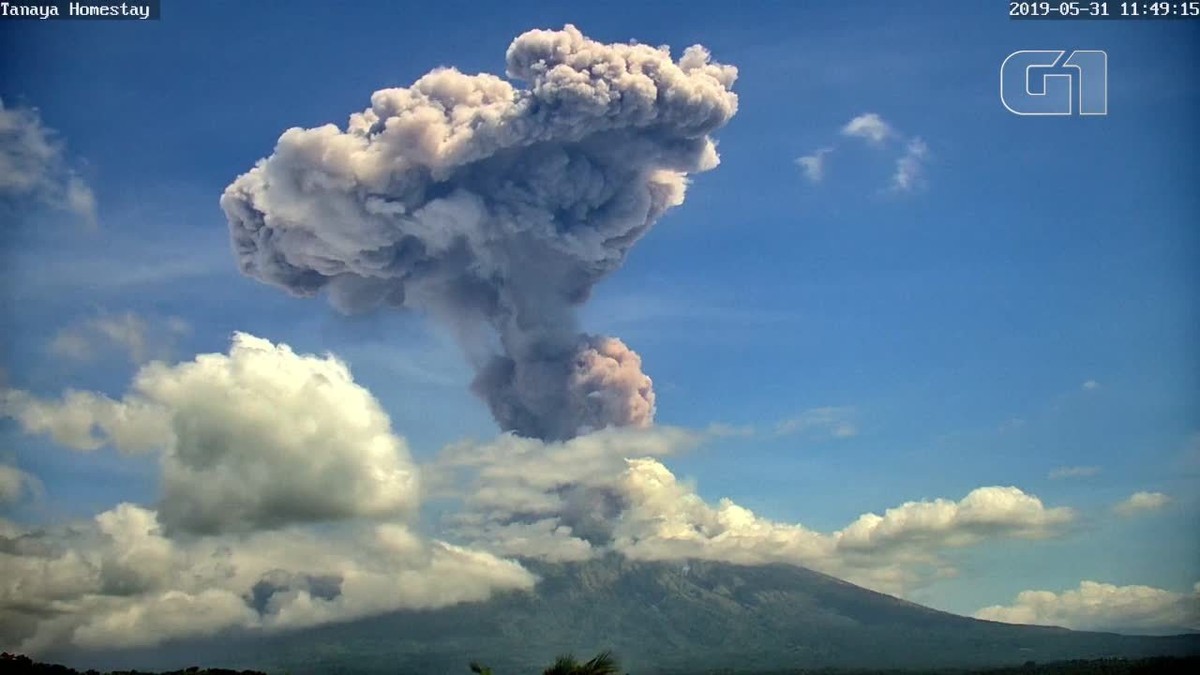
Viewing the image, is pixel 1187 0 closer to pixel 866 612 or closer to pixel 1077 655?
pixel 1077 655

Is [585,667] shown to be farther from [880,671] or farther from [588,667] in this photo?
[880,671]

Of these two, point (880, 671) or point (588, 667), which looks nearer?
point (588, 667)

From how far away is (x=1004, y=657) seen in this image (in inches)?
3684

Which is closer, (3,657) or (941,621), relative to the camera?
(3,657)

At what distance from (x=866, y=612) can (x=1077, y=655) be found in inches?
1027

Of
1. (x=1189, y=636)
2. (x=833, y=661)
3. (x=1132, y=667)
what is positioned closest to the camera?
(x=1132, y=667)

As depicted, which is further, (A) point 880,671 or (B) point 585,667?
(A) point 880,671

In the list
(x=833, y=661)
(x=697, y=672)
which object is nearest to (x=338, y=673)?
(x=697, y=672)

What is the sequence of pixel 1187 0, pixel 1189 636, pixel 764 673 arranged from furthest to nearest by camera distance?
pixel 764 673, pixel 1189 636, pixel 1187 0

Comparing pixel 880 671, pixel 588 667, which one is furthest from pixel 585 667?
pixel 880 671

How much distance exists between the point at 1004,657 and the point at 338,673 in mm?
47818

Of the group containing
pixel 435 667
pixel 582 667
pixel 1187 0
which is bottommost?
pixel 435 667

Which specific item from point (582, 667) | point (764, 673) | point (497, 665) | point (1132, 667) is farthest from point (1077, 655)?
point (582, 667)

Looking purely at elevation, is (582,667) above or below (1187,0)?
below
